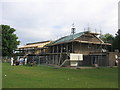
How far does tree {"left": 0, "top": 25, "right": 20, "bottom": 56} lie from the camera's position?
53.7m

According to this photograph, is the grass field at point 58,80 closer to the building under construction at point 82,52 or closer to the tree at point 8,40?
the building under construction at point 82,52

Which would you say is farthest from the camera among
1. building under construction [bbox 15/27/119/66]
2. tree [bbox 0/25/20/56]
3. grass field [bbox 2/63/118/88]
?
tree [bbox 0/25/20/56]

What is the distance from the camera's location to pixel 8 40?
54.6 meters

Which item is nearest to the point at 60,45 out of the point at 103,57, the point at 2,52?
the point at 103,57

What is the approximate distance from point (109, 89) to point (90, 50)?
29757mm

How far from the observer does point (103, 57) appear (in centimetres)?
A: 3606

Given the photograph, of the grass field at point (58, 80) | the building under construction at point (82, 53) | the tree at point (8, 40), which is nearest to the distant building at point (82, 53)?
the building under construction at point (82, 53)

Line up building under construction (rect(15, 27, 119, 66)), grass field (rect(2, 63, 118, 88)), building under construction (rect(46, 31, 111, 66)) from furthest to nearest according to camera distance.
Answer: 1. building under construction (rect(46, 31, 111, 66))
2. building under construction (rect(15, 27, 119, 66))
3. grass field (rect(2, 63, 118, 88))

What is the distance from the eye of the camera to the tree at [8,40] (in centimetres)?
5366

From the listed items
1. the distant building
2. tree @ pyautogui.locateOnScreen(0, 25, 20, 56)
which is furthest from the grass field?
tree @ pyautogui.locateOnScreen(0, 25, 20, 56)

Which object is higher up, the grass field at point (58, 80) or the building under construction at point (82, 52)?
the building under construction at point (82, 52)

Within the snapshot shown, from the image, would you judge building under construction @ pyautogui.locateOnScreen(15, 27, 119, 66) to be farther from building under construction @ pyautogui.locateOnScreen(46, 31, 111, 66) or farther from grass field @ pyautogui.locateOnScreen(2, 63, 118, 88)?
grass field @ pyautogui.locateOnScreen(2, 63, 118, 88)

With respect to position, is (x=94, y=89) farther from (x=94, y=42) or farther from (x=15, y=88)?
(x=94, y=42)

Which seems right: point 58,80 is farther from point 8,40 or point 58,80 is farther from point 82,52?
point 8,40
